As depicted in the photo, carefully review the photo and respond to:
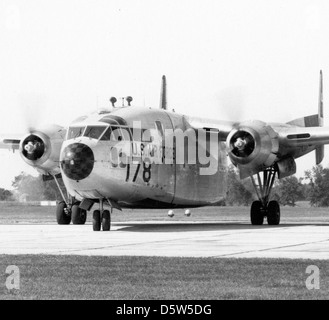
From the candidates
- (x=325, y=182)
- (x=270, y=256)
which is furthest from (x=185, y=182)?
(x=325, y=182)

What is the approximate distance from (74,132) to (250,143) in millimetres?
8020

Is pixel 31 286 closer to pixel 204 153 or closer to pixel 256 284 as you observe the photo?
pixel 256 284

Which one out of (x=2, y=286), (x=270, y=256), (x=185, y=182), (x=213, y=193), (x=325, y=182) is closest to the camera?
(x=2, y=286)

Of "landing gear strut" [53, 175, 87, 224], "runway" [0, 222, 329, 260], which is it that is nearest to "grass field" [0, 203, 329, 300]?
"runway" [0, 222, 329, 260]

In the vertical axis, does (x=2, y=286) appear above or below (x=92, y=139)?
below

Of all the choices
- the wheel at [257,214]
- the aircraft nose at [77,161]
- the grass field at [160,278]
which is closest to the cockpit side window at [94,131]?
the aircraft nose at [77,161]

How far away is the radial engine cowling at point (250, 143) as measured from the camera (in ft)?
116

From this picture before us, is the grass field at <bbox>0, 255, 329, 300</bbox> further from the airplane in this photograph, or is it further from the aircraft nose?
the airplane

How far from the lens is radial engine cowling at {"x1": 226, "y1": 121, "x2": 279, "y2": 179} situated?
3544 centimetres

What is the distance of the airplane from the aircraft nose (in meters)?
0.03

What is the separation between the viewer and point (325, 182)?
87062 millimetres

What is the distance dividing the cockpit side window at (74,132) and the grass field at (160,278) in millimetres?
11904

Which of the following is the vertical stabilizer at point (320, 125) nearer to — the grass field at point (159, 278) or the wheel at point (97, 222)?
the wheel at point (97, 222)

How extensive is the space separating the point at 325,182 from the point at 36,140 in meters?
54.3
